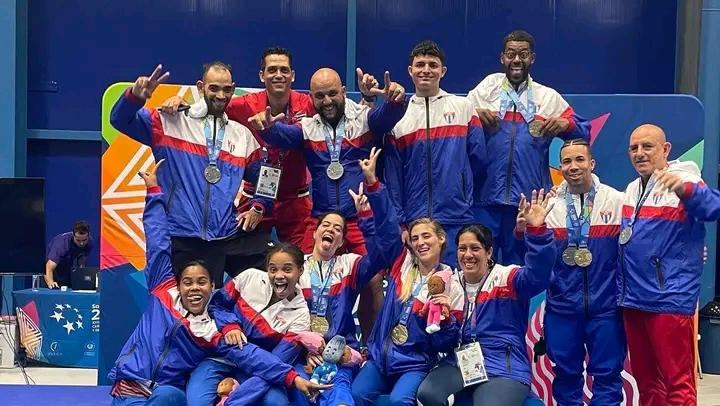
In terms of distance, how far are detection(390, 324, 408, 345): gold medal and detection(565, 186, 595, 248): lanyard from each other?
1.06m

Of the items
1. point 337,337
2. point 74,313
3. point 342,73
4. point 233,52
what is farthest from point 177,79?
point 337,337

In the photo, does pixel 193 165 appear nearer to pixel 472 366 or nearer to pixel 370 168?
pixel 370 168

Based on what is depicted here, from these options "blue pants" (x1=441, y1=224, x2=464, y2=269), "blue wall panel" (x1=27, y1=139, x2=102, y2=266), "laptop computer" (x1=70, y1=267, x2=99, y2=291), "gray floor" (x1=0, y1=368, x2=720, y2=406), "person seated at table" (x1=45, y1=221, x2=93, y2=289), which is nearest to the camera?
"blue pants" (x1=441, y1=224, x2=464, y2=269)

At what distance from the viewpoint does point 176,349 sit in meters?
4.93

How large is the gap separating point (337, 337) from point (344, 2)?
6708 millimetres

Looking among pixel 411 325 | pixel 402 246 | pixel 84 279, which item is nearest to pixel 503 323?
pixel 411 325

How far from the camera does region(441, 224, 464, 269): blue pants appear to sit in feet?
17.6

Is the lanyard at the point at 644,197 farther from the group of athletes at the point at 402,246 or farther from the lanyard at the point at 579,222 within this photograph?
the lanyard at the point at 579,222

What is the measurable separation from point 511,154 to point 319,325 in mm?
1549

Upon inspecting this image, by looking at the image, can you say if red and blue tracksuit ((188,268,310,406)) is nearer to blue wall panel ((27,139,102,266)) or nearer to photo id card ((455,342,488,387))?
photo id card ((455,342,488,387))

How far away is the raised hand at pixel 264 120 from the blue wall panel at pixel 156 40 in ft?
18.7

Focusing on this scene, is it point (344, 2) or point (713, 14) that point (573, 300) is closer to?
point (713, 14)

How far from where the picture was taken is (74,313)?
8836 mm

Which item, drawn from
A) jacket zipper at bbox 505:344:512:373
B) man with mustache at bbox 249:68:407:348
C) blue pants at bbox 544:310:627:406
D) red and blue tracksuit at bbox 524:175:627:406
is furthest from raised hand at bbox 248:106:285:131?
blue pants at bbox 544:310:627:406
